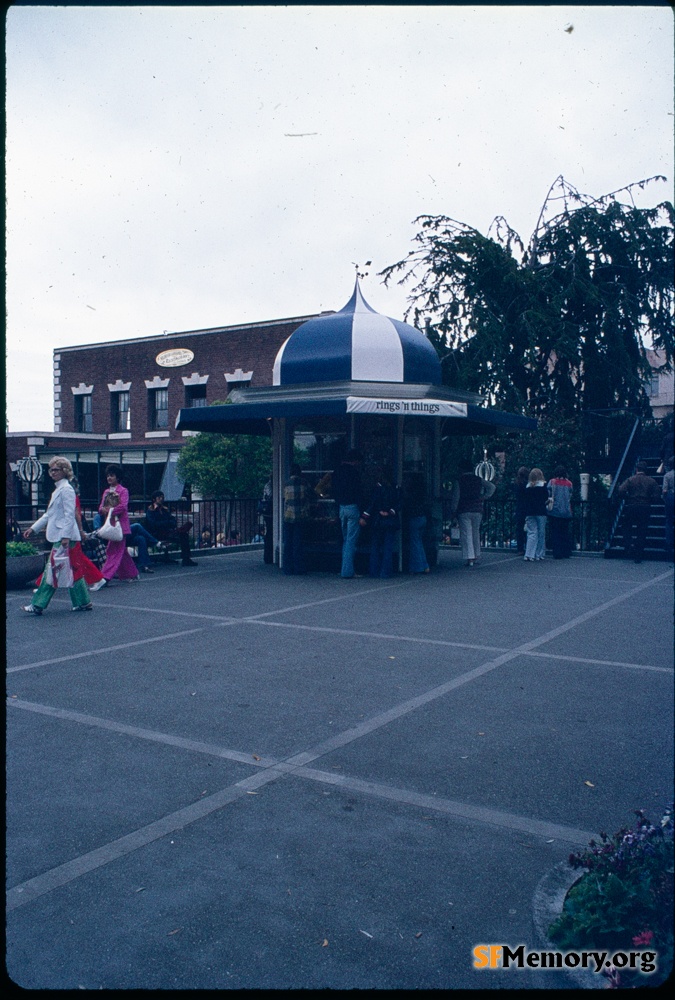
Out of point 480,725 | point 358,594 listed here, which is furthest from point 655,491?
point 480,725

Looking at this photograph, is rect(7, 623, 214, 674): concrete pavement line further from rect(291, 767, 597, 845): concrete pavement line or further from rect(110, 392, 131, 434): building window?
rect(110, 392, 131, 434): building window

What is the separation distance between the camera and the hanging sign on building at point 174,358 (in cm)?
3225

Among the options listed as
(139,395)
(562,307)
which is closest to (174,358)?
(139,395)

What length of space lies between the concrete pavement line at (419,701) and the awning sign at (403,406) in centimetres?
429

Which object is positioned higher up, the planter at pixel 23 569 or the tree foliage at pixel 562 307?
the tree foliage at pixel 562 307

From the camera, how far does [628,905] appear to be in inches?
104

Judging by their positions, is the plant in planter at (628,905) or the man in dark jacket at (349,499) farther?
the man in dark jacket at (349,499)

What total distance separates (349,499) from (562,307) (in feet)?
37.3

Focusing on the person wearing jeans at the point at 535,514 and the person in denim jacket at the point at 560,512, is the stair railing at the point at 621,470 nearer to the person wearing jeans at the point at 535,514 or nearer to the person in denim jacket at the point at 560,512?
the person in denim jacket at the point at 560,512

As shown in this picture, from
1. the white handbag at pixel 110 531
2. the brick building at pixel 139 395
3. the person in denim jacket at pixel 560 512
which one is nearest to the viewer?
the white handbag at pixel 110 531

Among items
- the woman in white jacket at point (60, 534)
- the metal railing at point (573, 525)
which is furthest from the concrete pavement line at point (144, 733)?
the metal railing at point (573, 525)

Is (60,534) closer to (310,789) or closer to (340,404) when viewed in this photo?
(340,404)

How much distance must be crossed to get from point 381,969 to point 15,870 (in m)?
1.70

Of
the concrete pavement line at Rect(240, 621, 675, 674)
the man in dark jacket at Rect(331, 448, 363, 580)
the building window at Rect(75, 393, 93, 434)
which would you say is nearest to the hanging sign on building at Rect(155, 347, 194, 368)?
the building window at Rect(75, 393, 93, 434)
